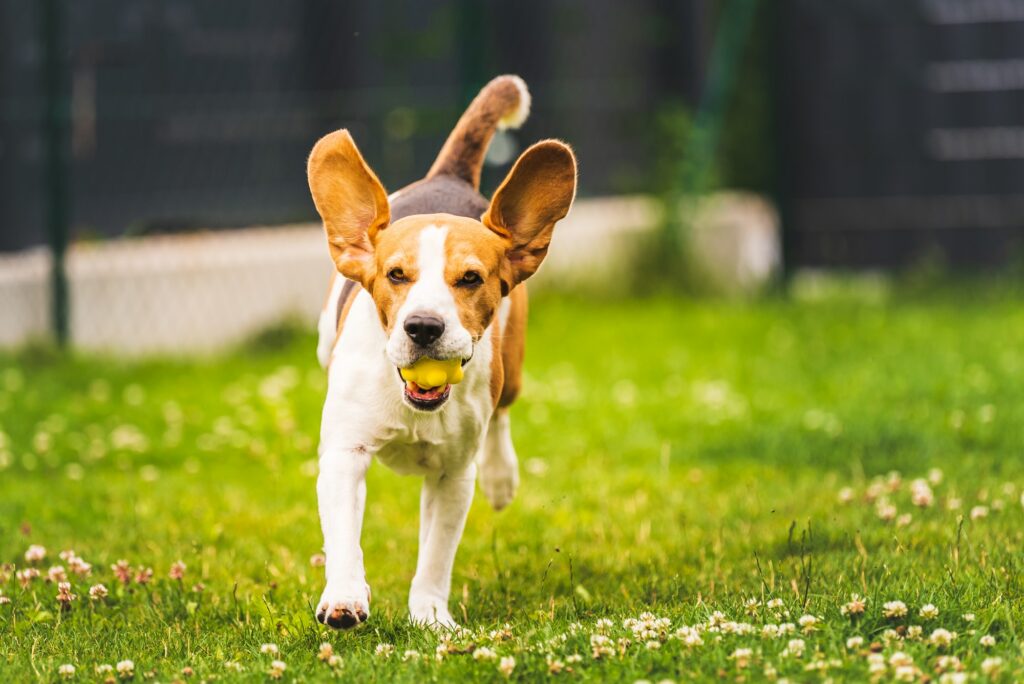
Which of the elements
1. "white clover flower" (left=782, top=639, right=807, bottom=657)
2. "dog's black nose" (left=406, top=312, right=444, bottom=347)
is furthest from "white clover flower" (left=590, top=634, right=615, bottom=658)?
"dog's black nose" (left=406, top=312, right=444, bottom=347)

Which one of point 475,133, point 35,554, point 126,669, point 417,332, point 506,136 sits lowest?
point 35,554

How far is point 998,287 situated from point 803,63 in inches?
96.7

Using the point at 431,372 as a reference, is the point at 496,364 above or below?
below

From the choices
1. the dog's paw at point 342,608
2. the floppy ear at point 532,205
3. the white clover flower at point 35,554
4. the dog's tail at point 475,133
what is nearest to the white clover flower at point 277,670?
the dog's paw at point 342,608

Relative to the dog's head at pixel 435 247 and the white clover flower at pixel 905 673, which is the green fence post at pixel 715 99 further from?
the white clover flower at pixel 905 673

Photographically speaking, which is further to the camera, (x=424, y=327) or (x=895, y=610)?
(x=895, y=610)

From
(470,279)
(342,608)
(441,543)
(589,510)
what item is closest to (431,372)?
(470,279)

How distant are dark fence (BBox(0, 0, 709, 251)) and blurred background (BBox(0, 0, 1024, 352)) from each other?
0.05 ft

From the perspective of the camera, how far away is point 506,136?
33.2 ft

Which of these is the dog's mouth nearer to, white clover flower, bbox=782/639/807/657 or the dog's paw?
the dog's paw

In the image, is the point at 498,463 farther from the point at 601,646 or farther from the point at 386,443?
the point at 601,646

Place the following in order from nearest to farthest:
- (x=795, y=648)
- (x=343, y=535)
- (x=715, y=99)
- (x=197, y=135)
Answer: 1. (x=795, y=648)
2. (x=343, y=535)
3. (x=197, y=135)
4. (x=715, y=99)

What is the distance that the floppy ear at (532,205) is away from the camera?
13.8 feet

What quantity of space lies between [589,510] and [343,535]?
200 cm
